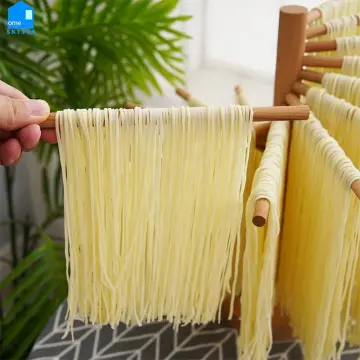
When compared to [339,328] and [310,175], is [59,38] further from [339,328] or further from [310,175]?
[339,328]

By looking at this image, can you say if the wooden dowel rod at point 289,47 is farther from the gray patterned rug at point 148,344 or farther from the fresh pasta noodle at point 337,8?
the gray patterned rug at point 148,344

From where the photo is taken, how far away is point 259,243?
0.74m

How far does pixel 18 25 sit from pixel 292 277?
706 mm

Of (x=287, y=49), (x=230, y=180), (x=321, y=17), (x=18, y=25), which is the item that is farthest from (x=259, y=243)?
(x=18, y=25)

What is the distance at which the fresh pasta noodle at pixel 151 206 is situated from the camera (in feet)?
2.33

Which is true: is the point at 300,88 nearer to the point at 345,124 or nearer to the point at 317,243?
the point at 345,124

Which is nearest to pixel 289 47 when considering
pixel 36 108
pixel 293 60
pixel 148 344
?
pixel 293 60

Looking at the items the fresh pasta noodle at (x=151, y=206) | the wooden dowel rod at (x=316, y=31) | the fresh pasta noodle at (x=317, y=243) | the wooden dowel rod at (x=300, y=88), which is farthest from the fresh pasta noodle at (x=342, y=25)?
the fresh pasta noodle at (x=151, y=206)

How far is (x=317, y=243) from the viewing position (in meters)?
0.78

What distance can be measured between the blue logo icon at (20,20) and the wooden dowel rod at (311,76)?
0.53 metres

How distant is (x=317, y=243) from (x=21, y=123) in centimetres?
43

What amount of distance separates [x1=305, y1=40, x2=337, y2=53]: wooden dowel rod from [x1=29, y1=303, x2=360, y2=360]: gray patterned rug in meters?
0.50

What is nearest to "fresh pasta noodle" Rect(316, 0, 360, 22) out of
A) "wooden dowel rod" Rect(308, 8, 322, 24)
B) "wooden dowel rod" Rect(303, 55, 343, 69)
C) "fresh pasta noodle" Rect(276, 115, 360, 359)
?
"wooden dowel rod" Rect(308, 8, 322, 24)

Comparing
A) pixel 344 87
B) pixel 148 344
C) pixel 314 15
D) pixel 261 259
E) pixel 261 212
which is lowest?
pixel 148 344
